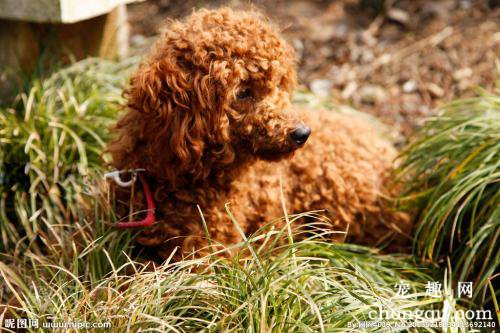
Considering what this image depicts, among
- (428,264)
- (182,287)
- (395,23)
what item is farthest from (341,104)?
(182,287)

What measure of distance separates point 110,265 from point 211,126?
86cm

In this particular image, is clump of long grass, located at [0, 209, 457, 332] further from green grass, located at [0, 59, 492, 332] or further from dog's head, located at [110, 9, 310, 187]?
dog's head, located at [110, 9, 310, 187]

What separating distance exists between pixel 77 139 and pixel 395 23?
10.9 ft

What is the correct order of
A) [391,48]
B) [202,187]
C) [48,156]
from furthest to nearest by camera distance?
[391,48] < [48,156] < [202,187]

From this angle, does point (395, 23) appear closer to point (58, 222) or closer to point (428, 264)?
point (428, 264)

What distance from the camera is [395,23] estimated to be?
18.3 ft

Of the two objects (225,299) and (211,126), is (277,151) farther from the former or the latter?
(225,299)

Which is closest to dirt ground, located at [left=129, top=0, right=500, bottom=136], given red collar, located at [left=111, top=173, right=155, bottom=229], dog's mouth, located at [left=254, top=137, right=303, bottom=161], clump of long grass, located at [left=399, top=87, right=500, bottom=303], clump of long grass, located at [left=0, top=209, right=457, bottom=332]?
clump of long grass, located at [left=399, top=87, right=500, bottom=303]

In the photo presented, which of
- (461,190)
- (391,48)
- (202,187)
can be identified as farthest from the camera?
(391,48)

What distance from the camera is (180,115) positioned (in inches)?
98.5

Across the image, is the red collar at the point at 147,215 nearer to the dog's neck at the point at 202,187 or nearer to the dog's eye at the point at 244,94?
the dog's neck at the point at 202,187

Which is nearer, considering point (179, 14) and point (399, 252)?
point (399, 252)

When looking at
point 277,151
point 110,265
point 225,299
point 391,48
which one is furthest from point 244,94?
point 391,48

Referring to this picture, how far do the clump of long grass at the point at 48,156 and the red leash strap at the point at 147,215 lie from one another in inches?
14.6
